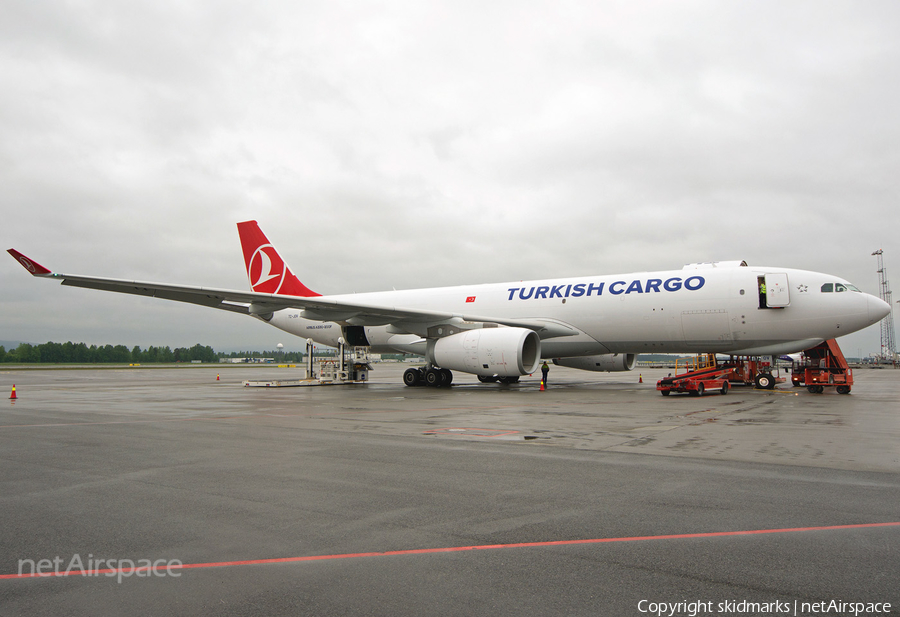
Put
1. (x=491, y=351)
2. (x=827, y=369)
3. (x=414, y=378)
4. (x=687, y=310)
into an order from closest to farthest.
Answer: (x=687, y=310) → (x=491, y=351) → (x=827, y=369) → (x=414, y=378)

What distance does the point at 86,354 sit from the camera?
107 meters

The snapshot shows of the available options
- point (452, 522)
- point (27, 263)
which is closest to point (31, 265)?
point (27, 263)

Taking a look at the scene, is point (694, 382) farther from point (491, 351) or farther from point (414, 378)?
point (414, 378)

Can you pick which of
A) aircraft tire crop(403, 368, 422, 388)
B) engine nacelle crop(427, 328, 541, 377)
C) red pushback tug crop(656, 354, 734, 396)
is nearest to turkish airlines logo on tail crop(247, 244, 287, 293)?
aircraft tire crop(403, 368, 422, 388)

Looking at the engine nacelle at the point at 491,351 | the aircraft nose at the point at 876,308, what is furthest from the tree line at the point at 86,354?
the aircraft nose at the point at 876,308

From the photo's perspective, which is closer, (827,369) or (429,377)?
(827,369)

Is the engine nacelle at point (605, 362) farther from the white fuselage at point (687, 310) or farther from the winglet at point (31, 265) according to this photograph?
the winglet at point (31, 265)

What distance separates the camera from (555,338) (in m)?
20.0

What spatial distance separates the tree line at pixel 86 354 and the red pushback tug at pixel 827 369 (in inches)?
4301

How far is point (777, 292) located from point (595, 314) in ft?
18.2

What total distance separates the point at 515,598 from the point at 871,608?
1735mm

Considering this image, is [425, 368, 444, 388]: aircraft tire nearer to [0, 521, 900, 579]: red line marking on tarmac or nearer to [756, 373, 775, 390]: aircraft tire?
[756, 373, 775, 390]: aircraft tire

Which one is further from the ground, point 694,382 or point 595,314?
point 595,314

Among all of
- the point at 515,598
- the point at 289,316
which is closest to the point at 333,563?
the point at 515,598
